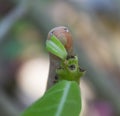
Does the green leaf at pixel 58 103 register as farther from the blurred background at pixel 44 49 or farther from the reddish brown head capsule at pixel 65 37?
the blurred background at pixel 44 49

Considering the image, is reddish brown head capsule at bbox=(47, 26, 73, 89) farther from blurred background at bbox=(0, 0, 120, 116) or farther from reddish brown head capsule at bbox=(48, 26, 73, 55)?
blurred background at bbox=(0, 0, 120, 116)

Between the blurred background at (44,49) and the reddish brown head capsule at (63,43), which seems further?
the blurred background at (44,49)

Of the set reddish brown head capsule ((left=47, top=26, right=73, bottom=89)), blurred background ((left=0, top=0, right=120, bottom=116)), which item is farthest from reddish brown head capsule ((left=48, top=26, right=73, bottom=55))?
blurred background ((left=0, top=0, right=120, bottom=116))

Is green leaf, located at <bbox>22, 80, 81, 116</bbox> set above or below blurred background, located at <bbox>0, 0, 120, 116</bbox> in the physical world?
below

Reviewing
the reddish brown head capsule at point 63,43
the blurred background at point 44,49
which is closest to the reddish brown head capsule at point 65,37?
the reddish brown head capsule at point 63,43

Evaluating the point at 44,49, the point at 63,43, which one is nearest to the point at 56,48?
the point at 63,43

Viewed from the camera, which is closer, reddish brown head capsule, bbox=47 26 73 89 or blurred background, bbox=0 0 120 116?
reddish brown head capsule, bbox=47 26 73 89
